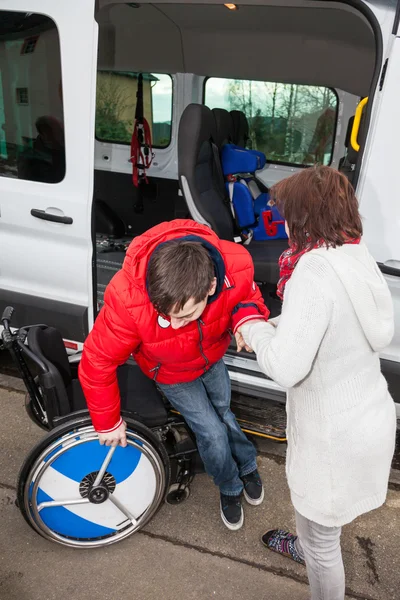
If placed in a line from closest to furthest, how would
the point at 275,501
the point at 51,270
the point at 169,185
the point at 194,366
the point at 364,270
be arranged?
the point at 364,270
the point at 194,366
the point at 275,501
the point at 51,270
the point at 169,185

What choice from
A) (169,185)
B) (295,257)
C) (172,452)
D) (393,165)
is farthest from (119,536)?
(169,185)

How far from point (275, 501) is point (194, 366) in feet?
3.23

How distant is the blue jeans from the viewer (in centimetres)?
190

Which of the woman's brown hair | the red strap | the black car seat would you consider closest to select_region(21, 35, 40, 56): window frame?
the black car seat

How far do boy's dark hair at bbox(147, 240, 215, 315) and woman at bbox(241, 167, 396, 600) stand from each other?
0.78 ft

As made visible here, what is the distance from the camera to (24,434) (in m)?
2.67

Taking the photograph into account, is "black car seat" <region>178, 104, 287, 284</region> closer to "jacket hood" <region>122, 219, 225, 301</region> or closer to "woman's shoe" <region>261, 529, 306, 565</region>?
"jacket hood" <region>122, 219, 225, 301</region>

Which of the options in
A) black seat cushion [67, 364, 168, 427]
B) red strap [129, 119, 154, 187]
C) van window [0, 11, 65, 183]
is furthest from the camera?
red strap [129, 119, 154, 187]

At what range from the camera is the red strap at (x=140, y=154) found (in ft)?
15.5

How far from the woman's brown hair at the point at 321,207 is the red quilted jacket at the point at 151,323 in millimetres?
306

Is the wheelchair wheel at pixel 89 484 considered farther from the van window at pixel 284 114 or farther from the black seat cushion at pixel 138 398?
the van window at pixel 284 114

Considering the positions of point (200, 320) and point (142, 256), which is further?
point (200, 320)

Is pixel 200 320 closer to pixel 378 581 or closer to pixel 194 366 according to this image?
pixel 194 366

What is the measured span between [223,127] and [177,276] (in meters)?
2.96
